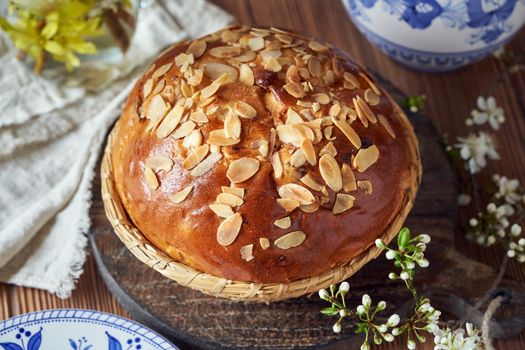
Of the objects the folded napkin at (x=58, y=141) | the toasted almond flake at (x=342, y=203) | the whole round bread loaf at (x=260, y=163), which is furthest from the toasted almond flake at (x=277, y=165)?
the folded napkin at (x=58, y=141)

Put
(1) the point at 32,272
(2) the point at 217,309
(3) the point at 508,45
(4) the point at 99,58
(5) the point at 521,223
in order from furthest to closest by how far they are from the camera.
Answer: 1. (3) the point at 508,45
2. (4) the point at 99,58
3. (5) the point at 521,223
4. (1) the point at 32,272
5. (2) the point at 217,309

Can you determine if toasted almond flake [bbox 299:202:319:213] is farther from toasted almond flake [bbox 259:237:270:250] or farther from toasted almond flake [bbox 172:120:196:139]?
toasted almond flake [bbox 172:120:196:139]

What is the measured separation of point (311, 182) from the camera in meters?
1.35

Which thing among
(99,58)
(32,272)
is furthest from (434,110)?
(32,272)

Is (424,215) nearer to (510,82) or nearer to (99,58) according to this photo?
(510,82)

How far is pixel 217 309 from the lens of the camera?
154 cm

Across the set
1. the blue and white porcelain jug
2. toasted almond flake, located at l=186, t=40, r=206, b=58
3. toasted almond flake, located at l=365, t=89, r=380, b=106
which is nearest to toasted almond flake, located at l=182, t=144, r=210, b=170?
toasted almond flake, located at l=186, t=40, r=206, b=58

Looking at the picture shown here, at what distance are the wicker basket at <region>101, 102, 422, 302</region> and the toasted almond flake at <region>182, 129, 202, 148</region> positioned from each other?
0.19m

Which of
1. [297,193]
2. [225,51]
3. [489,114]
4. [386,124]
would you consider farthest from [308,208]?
A: [489,114]

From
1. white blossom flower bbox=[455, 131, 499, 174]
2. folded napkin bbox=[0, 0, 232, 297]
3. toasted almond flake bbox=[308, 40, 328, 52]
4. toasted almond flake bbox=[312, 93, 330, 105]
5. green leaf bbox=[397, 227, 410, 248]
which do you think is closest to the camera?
green leaf bbox=[397, 227, 410, 248]

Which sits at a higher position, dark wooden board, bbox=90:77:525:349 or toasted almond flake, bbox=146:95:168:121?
toasted almond flake, bbox=146:95:168:121

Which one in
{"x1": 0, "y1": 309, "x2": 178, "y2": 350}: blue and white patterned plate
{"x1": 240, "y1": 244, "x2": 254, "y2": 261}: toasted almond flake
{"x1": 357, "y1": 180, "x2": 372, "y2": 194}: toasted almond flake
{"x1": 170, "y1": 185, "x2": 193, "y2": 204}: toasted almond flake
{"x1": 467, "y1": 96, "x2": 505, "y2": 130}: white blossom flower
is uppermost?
{"x1": 170, "y1": 185, "x2": 193, "y2": 204}: toasted almond flake

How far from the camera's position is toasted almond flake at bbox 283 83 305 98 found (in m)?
1.41

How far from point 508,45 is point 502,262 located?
655 mm
